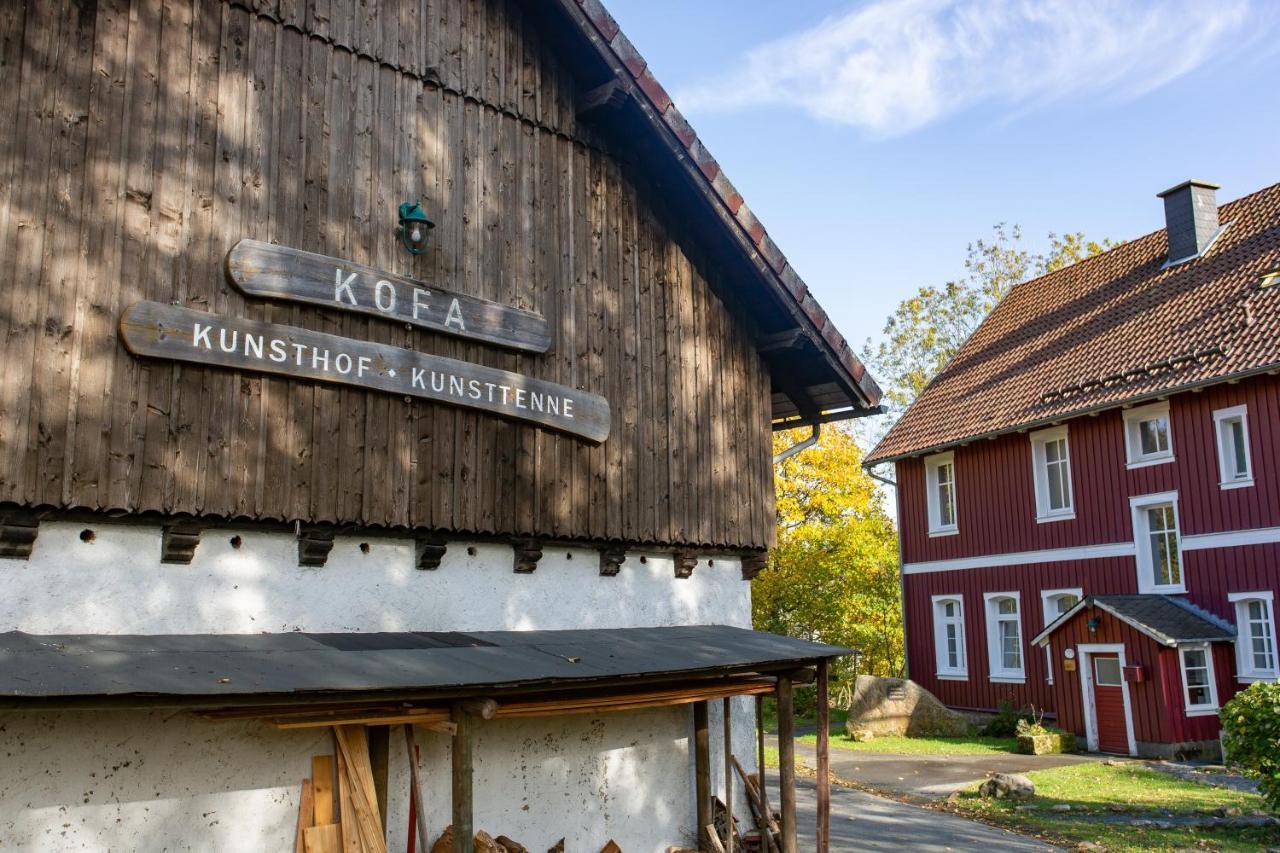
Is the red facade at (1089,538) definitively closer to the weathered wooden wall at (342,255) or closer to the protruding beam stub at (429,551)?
the weathered wooden wall at (342,255)

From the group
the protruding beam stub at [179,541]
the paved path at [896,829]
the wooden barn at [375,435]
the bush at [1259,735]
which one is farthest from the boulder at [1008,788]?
the protruding beam stub at [179,541]

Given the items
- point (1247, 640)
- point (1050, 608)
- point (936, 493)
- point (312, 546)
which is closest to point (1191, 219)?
point (936, 493)

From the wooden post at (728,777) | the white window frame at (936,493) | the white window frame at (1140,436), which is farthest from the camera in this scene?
the white window frame at (936,493)

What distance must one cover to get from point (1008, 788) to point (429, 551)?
415 inches

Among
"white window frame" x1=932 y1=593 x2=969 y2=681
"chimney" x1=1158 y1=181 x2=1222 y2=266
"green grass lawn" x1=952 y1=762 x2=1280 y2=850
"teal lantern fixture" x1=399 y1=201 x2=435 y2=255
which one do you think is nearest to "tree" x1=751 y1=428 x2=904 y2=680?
"white window frame" x1=932 y1=593 x2=969 y2=681

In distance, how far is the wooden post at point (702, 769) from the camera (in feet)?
32.6

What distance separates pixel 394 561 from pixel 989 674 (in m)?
19.3

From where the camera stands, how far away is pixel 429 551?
830cm

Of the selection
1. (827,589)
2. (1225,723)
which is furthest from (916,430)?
(1225,723)

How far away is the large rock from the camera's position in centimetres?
2352

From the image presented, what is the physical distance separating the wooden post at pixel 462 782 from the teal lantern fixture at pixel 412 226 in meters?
3.55

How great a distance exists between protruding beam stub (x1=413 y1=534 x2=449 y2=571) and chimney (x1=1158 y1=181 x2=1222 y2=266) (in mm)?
20743

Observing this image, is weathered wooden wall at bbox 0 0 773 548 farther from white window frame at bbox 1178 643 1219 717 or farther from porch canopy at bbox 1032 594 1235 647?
white window frame at bbox 1178 643 1219 717

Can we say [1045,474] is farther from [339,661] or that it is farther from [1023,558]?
[339,661]
